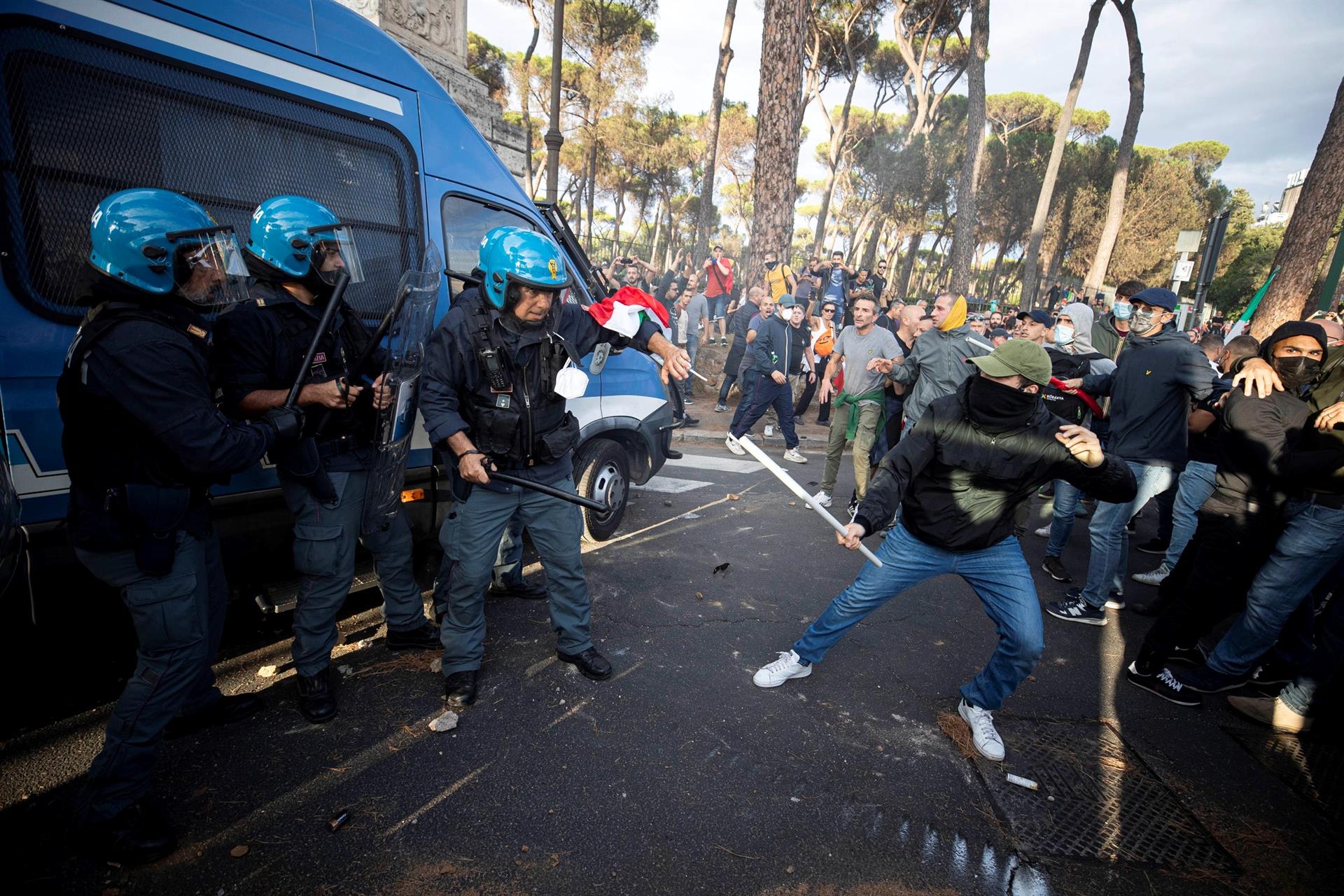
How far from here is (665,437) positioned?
5.14 meters

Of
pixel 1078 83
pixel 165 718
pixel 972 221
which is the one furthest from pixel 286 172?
pixel 1078 83

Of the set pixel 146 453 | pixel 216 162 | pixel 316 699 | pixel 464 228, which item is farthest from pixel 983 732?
pixel 216 162

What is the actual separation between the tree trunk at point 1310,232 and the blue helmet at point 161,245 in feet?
36.9

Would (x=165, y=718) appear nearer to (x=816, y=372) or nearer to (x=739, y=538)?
(x=739, y=538)

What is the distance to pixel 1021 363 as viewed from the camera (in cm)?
253

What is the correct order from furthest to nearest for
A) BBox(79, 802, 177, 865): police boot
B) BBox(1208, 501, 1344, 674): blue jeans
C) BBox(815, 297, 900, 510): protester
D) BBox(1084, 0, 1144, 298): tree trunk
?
BBox(1084, 0, 1144, 298): tree trunk → BBox(815, 297, 900, 510): protester → BBox(1208, 501, 1344, 674): blue jeans → BBox(79, 802, 177, 865): police boot

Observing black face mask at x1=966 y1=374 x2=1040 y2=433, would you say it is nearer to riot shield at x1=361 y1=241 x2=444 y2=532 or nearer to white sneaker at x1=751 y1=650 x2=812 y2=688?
white sneaker at x1=751 y1=650 x2=812 y2=688

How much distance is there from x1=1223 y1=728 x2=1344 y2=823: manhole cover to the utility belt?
15.1ft

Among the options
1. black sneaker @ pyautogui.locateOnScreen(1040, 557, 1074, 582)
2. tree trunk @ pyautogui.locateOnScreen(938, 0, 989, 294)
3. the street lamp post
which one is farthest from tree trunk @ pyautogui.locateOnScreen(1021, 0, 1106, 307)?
black sneaker @ pyautogui.locateOnScreen(1040, 557, 1074, 582)

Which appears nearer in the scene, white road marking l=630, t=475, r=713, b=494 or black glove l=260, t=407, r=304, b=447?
black glove l=260, t=407, r=304, b=447

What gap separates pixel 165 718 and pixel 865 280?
14.7m

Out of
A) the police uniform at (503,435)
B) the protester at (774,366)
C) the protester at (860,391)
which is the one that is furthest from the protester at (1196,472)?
the police uniform at (503,435)

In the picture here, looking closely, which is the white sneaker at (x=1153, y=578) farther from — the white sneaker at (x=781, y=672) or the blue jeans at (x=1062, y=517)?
the white sneaker at (x=781, y=672)

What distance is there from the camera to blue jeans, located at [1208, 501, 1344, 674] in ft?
9.90
